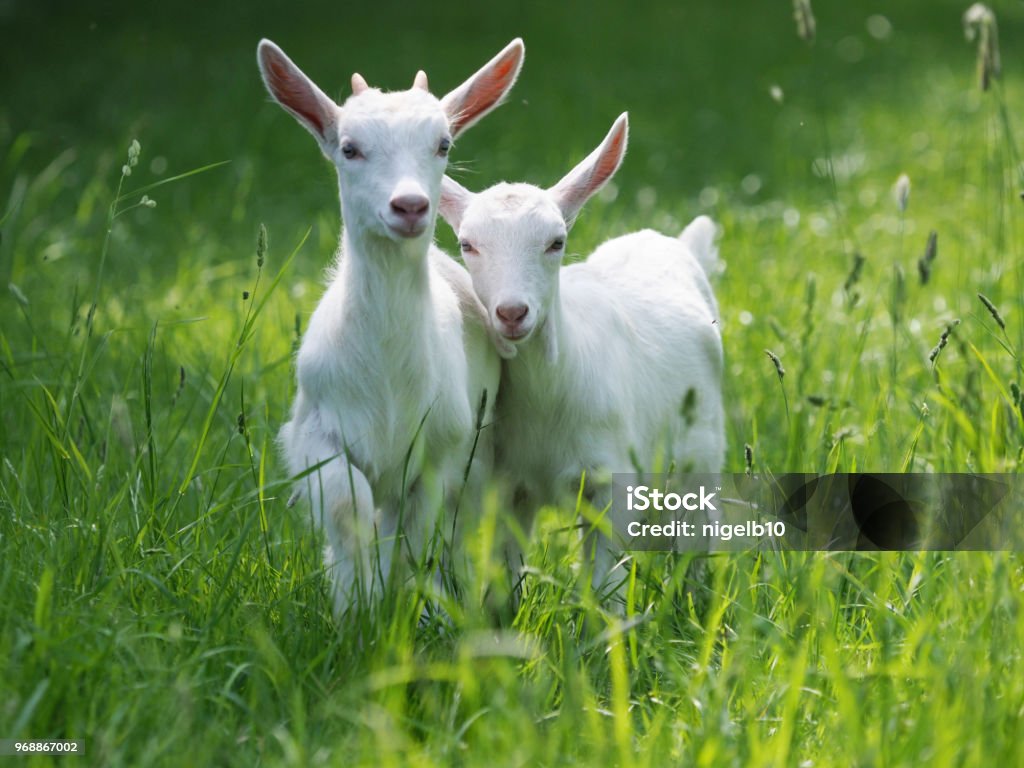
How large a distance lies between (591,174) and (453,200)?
0.38m

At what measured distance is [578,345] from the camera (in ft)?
12.2

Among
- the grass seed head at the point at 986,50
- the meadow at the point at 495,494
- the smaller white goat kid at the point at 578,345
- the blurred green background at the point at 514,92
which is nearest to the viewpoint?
the meadow at the point at 495,494

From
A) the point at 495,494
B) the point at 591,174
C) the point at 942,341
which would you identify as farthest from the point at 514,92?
the point at 495,494

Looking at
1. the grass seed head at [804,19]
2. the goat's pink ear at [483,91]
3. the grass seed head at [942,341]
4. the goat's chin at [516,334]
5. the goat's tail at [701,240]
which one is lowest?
the grass seed head at [942,341]

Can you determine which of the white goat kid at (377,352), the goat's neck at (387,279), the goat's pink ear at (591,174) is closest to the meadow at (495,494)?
the white goat kid at (377,352)

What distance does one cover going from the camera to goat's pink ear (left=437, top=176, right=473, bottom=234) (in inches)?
144

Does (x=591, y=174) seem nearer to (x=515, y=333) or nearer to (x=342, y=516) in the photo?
(x=515, y=333)

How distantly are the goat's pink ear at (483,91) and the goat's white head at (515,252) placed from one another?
8.1 inches

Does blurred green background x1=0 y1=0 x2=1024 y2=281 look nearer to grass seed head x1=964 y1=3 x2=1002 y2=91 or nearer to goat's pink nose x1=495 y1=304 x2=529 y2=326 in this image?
goat's pink nose x1=495 y1=304 x2=529 y2=326

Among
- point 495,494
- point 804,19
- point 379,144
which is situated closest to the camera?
point 495,494

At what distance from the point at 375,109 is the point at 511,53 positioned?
1.67ft

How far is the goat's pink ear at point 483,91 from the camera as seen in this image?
11.4ft

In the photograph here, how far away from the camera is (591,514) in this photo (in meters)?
2.77

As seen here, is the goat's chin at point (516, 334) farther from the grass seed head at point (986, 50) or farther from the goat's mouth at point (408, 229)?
the grass seed head at point (986, 50)
